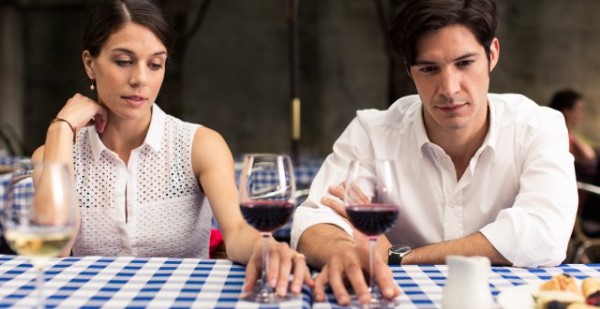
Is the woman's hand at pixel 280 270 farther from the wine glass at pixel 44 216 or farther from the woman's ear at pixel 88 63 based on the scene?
the woman's ear at pixel 88 63

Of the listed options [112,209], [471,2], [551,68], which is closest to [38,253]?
[112,209]

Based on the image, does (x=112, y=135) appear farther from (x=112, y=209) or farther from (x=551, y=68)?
(x=551, y=68)

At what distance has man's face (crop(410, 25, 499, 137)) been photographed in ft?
5.77

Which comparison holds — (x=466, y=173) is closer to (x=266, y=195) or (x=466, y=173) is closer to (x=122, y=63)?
(x=266, y=195)

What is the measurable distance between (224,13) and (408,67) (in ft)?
25.3

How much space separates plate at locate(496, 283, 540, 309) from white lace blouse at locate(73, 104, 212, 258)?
1.14 metres

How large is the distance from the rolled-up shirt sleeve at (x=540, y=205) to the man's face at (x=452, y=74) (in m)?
0.22

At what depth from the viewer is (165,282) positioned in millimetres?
1271

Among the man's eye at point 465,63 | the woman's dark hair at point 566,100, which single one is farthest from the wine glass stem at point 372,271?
the woman's dark hair at point 566,100

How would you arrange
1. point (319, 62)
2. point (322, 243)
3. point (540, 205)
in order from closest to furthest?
point (322, 243) < point (540, 205) < point (319, 62)

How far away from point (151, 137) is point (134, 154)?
0.25 ft

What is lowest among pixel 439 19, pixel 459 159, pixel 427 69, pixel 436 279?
pixel 436 279

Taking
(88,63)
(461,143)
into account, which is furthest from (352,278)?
(88,63)

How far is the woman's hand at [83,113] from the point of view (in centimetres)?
191
